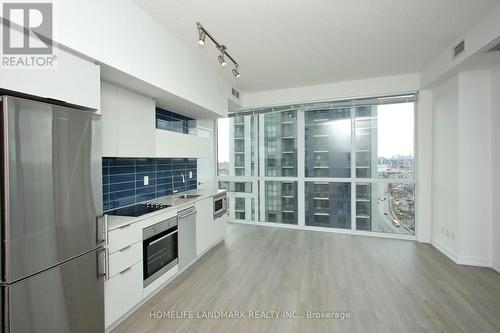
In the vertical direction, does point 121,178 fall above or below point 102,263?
above

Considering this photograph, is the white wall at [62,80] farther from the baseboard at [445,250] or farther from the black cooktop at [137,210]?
the baseboard at [445,250]

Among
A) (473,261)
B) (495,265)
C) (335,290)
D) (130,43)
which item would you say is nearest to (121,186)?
(130,43)

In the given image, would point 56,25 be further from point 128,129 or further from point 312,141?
point 312,141

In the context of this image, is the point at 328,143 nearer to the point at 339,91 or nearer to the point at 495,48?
the point at 339,91

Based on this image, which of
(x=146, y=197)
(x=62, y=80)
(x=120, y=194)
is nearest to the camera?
(x=62, y=80)

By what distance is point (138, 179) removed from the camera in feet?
10.5

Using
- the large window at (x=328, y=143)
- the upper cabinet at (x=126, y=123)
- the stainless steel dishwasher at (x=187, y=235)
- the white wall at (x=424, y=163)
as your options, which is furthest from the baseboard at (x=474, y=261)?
the upper cabinet at (x=126, y=123)

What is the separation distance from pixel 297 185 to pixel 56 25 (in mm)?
4496

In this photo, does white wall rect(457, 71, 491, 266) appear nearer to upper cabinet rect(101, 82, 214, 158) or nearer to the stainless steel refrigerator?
upper cabinet rect(101, 82, 214, 158)

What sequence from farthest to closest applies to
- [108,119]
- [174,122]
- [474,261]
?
[174,122] → [474,261] → [108,119]

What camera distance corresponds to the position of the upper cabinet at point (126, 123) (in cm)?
231

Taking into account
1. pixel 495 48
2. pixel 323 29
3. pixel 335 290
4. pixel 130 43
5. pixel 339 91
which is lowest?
pixel 335 290

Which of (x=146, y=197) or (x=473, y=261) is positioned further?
(x=146, y=197)

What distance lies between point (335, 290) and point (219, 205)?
87.2 inches
